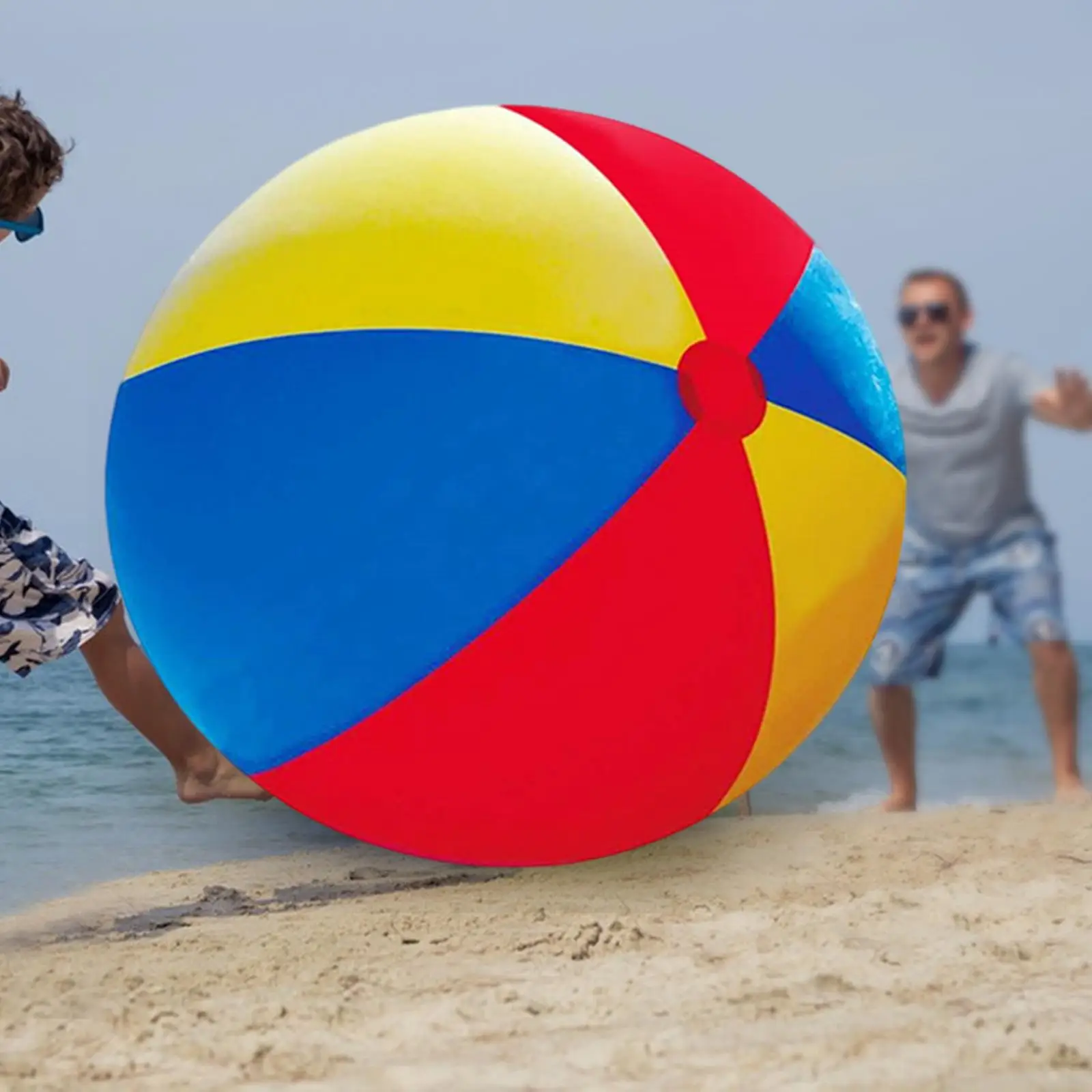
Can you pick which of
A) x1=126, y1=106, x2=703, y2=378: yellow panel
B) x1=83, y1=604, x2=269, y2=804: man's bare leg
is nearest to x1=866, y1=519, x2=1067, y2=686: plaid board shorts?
x1=126, y1=106, x2=703, y2=378: yellow panel


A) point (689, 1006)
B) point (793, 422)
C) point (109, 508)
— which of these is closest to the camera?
point (689, 1006)

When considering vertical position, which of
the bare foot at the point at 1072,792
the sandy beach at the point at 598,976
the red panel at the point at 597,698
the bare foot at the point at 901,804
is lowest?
the bare foot at the point at 901,804

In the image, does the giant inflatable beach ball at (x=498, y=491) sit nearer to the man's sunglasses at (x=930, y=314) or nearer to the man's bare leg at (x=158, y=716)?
the man's bare leg at (x=158, y=716)

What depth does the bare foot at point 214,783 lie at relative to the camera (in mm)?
3150

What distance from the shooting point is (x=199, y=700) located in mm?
2895

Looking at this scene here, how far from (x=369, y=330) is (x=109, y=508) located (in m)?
0.80

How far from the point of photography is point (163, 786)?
5359 mm

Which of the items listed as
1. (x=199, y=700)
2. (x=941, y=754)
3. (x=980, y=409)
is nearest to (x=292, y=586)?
(x=199, y=700)

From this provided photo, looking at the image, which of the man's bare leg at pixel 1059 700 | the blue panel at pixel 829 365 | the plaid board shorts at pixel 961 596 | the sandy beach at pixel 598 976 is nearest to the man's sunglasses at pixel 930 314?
the plaid board shorts at pixel 961 596

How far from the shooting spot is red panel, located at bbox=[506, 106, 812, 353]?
108 inches

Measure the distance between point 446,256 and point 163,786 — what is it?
3.28 metres

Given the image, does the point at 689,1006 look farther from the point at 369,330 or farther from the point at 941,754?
the point at 941,754

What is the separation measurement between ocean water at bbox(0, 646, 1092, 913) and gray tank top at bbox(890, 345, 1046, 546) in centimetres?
46

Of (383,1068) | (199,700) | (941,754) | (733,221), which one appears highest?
(733,221)
